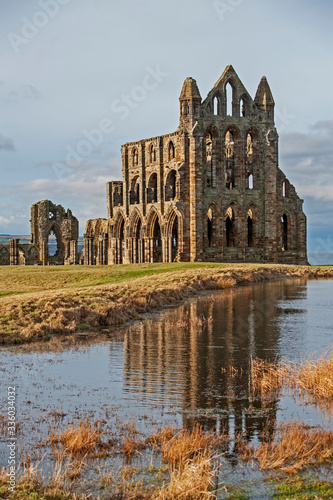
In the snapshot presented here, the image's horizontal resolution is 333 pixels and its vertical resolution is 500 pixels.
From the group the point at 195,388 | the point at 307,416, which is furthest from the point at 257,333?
the point at 307,416

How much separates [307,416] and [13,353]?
9.82 metres

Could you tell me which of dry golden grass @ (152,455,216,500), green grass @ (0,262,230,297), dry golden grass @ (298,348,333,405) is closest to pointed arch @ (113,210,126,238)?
green grass @ (0,262,230,297)

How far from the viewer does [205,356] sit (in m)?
16.6

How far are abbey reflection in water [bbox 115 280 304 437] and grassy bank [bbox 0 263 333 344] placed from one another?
196 centimetres

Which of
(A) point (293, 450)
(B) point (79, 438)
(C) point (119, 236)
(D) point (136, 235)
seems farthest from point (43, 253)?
(A) point (293, 450)

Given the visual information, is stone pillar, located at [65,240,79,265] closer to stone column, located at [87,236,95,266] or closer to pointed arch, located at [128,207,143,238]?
stone column, located at [87,236,95,266]

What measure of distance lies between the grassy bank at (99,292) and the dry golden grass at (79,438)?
33.3 feet

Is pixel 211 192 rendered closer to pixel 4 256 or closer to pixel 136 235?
pixel 136 235

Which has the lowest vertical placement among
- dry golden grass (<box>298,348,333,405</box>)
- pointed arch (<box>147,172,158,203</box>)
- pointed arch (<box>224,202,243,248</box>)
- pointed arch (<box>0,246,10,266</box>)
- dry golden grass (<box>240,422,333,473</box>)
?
dry golden grass (<box>240,422,333,473</box>)

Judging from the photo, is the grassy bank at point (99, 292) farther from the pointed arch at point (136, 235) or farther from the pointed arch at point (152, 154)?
the pointed arch at point (152, 154)

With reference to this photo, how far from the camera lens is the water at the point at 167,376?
10.6 meters

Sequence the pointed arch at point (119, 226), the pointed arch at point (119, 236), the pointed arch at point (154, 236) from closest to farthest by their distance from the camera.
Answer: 1. the pointed arch at point (154, 236)
2. the pointed arch at point (119, 236)
3. the pointed arch at point (119, 226)

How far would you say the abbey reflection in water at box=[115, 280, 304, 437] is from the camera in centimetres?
1163

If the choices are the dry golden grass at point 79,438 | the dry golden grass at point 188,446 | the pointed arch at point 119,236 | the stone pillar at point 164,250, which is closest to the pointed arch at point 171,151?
the stone pillar at point 164,250
